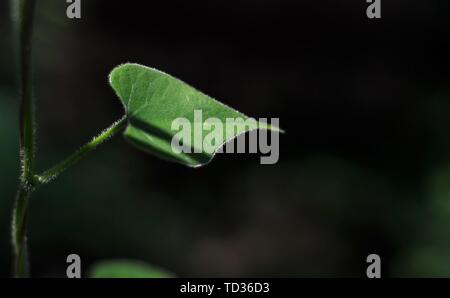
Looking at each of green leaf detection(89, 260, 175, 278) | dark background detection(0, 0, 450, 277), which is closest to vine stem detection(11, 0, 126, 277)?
green leaf detection(89, 260, 175, 278)

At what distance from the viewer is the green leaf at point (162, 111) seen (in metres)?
0.65

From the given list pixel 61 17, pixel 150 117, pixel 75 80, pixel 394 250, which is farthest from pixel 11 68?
pixel 150 117

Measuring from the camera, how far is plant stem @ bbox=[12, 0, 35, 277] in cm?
56

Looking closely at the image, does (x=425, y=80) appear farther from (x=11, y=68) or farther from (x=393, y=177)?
(x=11, y=68)

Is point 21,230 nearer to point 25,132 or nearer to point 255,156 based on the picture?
point 25,132

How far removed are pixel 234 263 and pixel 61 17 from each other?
1547 millimetres

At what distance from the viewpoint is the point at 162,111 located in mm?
680

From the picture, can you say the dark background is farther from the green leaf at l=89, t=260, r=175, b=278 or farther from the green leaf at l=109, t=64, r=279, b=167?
the green leaf at l=109, t=64, r=279, b=167

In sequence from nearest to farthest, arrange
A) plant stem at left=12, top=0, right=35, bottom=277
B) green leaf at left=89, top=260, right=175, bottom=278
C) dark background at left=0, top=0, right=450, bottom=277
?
1. plant stem at left=12, top=0, right=35, bottom=277
2. green leaf at left=89, top=260, right=175, bottom=278
3. dark background at left=0, top=0, right=450, bottom=277

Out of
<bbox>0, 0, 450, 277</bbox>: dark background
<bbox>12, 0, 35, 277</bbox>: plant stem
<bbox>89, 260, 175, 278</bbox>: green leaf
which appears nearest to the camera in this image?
<bbox>12, 0, 35, 277</bbox>: plant stem

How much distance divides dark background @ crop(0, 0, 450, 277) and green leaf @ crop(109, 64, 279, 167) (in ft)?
6.71

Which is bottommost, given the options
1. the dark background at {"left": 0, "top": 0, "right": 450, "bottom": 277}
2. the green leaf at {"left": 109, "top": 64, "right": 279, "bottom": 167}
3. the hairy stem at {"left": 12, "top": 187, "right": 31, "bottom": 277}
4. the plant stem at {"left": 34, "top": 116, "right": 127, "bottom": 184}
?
the hairy stem at {"left": 12, "top": 187, "right": 31, "bottom": 277}

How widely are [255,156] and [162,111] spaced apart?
10.1 ft

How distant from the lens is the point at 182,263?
10.1ft
